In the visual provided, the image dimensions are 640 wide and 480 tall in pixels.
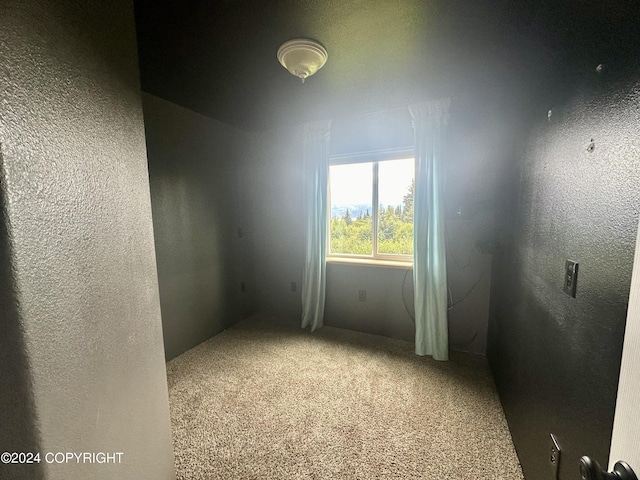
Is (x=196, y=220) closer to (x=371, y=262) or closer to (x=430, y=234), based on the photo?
(x=371, y=262)

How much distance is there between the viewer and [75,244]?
2.50ft

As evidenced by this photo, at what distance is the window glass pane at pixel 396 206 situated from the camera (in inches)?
105

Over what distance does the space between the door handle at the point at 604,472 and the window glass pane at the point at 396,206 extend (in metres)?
2.25

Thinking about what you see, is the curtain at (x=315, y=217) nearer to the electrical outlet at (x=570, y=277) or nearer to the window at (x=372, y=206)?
the window at (x=372, y=206)

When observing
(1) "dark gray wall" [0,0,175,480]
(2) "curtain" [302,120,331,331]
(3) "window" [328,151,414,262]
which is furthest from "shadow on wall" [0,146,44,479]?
(3) "window" [328,151,414,262]

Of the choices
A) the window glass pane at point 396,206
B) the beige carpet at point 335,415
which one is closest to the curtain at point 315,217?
the beige carpet at point 335,415

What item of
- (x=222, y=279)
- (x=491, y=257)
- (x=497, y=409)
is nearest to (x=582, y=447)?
(x=497, y=409)

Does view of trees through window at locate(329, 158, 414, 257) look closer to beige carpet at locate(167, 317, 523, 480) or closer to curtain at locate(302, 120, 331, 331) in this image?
curtain at locate(302, 120, 331, 331)

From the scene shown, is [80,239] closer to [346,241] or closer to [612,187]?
[612,187]

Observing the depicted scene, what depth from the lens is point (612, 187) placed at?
670 millimetres

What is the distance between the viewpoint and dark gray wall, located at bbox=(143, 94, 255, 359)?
7.54 ft

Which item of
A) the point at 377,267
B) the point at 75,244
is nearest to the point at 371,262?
the point at 377,267

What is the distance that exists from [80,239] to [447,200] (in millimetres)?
2531

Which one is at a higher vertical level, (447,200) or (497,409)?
(447,200)
